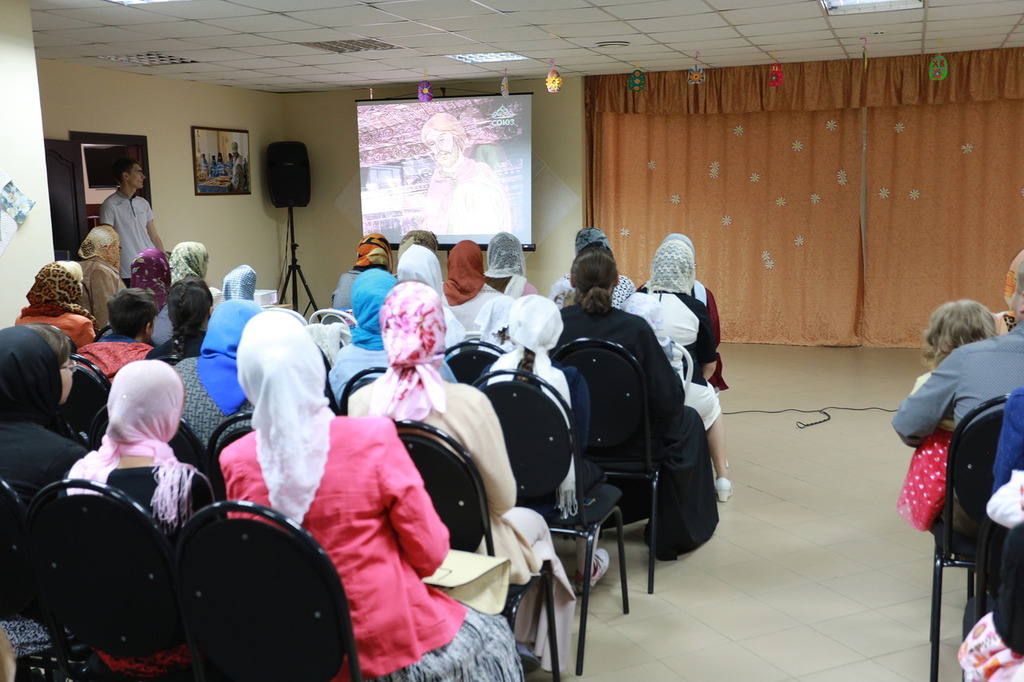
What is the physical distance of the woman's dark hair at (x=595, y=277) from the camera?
312cm

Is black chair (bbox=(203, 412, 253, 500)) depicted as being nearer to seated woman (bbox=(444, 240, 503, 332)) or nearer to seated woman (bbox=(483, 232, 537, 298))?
seated woman (bbox=(444, 240, 503, 332))

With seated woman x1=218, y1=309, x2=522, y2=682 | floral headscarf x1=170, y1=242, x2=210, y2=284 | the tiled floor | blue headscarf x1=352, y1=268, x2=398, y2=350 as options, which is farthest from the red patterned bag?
floral headscarf x1=170, y1=242, x2=210, y2=284

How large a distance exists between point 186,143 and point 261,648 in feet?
24.4

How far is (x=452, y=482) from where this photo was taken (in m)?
1.94

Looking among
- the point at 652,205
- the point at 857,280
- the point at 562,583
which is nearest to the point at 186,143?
the point at 652,205

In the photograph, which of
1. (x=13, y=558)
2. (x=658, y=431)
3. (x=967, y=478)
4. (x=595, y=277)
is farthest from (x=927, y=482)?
(x=13, y=558)

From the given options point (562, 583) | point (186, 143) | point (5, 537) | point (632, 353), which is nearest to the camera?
point (5, 537)

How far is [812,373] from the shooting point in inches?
271

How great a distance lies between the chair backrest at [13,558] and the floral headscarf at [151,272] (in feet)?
11.2

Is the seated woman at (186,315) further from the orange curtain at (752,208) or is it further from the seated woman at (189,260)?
the orange curtain at (752,208)

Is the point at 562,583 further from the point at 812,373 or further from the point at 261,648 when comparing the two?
the point at 812,373

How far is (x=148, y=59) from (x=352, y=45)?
1684mm

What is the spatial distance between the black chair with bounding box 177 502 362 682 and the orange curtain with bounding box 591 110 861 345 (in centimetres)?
727

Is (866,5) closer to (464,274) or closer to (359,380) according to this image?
(464,274)
